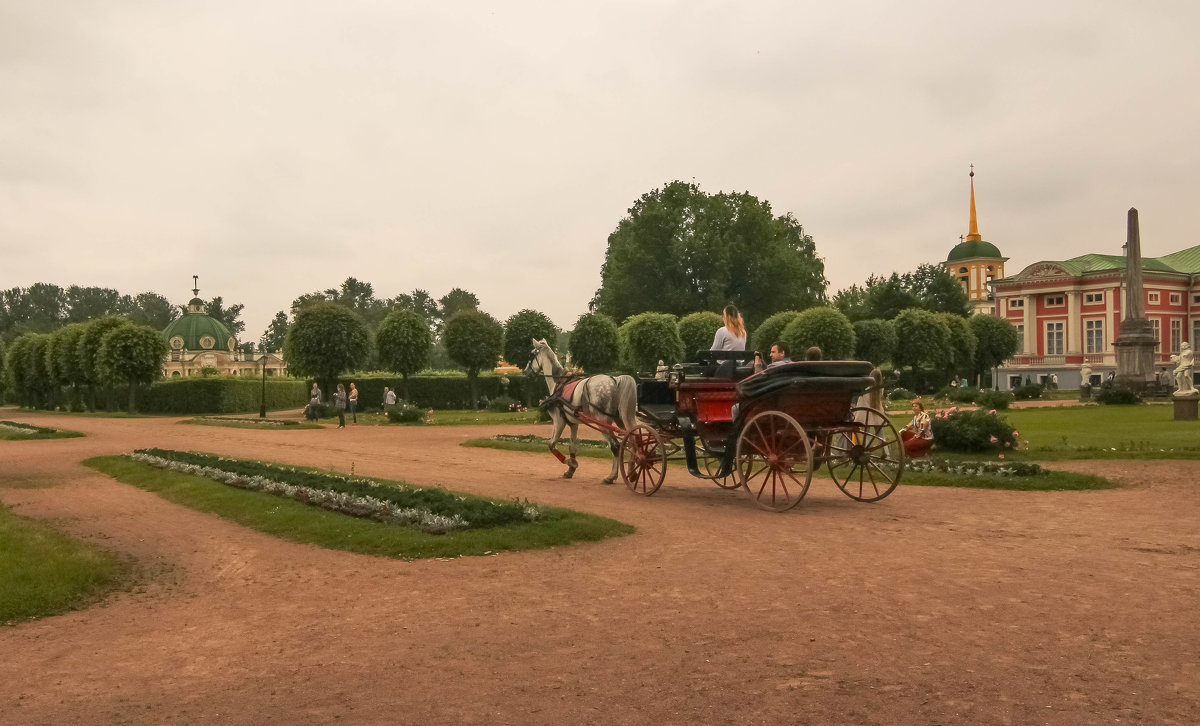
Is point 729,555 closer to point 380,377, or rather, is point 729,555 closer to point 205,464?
point 205,464

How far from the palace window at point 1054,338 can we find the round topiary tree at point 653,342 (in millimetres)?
40283

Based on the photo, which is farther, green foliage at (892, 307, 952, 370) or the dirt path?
green foliage at (892, 307, 952, 370)

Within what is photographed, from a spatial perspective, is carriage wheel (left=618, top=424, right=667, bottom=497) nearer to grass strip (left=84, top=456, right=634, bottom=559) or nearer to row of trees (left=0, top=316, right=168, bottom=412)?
grass strip (left=84, top=456, right=634, bottom=559)

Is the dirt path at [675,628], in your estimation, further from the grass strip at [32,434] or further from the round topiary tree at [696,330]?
the round topiary tree at [696,330]

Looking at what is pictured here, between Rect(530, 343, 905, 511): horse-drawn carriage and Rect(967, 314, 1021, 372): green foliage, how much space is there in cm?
5813

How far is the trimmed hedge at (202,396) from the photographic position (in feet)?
169

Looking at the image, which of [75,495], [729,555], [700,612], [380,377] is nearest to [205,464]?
[75,495]

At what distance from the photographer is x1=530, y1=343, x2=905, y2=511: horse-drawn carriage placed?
36.8 feet

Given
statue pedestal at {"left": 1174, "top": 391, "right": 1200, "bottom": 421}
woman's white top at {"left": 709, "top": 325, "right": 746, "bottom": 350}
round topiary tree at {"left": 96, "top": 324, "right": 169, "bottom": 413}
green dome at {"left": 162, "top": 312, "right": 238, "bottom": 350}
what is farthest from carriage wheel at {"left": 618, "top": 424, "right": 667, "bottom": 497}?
green dome at {"left": 162, "top": 312, "right": 238, "bottom": 350}

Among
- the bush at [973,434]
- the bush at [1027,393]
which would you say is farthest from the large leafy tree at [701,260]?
the bush at [973,434]

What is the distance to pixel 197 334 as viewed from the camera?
9062 cm

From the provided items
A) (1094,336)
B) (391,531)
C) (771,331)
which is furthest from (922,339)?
(391,531)

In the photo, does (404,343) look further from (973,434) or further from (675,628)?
(675,628)

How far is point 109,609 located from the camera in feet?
26.0
